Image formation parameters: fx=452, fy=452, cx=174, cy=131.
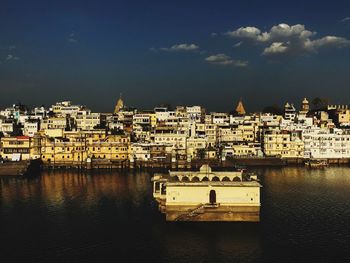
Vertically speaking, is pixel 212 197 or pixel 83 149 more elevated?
pixel 83 149

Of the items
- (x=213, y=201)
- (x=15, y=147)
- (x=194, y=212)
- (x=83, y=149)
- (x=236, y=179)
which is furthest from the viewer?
(x=83, y=149)

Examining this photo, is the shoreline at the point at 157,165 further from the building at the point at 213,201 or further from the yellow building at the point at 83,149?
the building at the point at 213,201

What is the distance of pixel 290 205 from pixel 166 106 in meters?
62.6

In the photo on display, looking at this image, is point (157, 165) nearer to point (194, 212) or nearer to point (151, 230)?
point (194, 212)

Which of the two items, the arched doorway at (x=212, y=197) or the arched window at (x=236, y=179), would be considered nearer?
the arched doorway at (x=212, y=197)

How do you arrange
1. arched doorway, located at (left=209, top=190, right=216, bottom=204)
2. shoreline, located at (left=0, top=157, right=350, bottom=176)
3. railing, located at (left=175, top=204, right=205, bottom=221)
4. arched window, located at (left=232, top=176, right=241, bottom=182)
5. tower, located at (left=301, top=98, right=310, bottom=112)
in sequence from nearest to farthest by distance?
railing, located at (left=175, top=204, right=205, bottom=221)
arched doorway, located at (left=209, top=190, right=216, bottom=204)
arched window, located at (left=232, top=176, right=241, bottom=182)
shoreline, located at (left=0, top=157, right=350, bottom=176)
tower, located at (left=301, top=98, right=310, bottom=112)

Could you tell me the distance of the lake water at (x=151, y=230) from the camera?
24797mm

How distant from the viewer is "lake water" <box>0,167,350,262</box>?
2480cm

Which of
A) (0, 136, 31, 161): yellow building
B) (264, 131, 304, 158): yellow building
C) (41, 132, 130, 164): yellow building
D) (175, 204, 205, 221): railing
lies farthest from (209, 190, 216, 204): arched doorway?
(264, 131, 304, 158): yellow building

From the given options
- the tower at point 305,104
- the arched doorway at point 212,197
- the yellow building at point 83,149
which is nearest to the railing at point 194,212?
the arched doorway at point 212,197

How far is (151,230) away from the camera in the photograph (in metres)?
29.1

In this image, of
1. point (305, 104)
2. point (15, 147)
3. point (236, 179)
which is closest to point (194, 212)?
point (236, 179)

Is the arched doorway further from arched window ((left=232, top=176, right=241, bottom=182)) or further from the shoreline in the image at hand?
the shoreline

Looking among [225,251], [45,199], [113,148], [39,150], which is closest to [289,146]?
[113,148]
